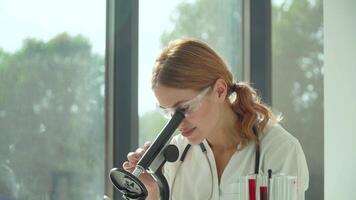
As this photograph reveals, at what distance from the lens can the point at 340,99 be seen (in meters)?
3.19

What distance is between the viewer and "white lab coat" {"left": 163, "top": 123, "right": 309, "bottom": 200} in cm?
161

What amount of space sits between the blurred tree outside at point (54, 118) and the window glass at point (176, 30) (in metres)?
0.22

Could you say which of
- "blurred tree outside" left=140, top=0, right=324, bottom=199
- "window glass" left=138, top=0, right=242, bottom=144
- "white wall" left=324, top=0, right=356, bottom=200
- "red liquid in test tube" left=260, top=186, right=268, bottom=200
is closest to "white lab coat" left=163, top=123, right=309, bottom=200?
"red liquid in test tube" left=260, top=186, right=268, bottom=200

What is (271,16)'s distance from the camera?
3.11 meters

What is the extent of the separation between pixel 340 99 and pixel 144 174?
1930 mm

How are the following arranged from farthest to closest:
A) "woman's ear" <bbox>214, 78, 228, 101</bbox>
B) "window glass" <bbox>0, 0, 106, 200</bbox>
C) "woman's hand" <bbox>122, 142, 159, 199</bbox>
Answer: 1. "window glass" <bbox>0, 0, 106, 200</bbox>
2. "woman's ear" <bbox>214, 78, 228, 101</bbox>
3. "woman's hand" <bbox>122, 142, 159, 199</bbox>

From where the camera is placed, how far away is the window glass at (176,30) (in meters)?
2.50

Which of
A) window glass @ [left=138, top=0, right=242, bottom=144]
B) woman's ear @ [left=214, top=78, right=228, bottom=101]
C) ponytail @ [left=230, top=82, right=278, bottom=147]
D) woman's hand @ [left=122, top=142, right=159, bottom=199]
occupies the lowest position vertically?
woman's hand @ [left=122, top=142, right=159, bottom=199]

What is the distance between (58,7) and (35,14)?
0.11 metres

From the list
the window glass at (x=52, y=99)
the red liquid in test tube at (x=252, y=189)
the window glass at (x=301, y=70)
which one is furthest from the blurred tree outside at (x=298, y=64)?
the red liquid in test tube at (x=252, y=189)

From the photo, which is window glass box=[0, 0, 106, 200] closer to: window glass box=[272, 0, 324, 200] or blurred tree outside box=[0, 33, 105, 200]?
blurred tree outside box=[0, 33, 105, 200]

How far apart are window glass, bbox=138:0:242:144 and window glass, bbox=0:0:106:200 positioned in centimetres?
21

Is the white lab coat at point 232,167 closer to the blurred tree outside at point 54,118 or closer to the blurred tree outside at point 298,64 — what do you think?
the blurred tree outside at point 54,118

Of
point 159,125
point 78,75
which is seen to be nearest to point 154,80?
point 78,75
